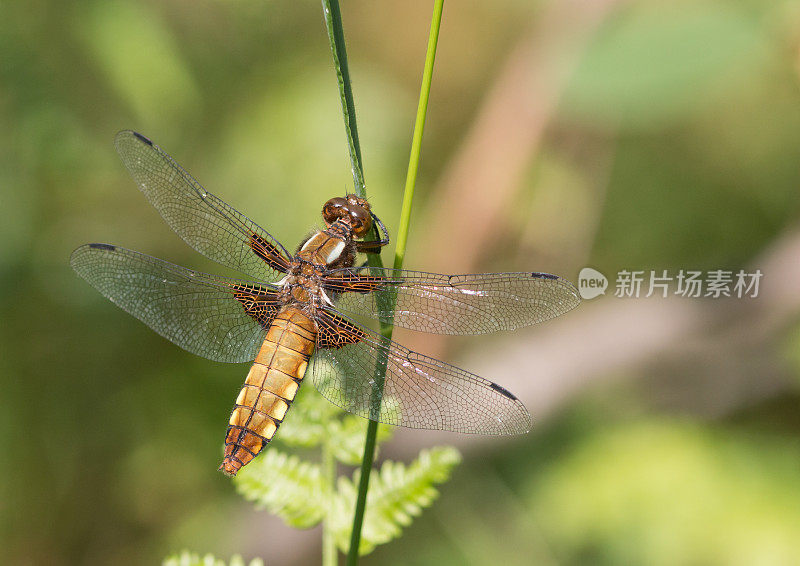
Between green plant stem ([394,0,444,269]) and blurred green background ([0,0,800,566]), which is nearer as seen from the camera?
green plant stem ([394,0,444,269])

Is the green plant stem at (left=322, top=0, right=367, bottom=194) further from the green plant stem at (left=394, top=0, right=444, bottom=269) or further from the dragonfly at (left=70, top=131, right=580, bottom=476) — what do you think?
the dragonfly at (left=70, top=131, right=580, bottom=476)

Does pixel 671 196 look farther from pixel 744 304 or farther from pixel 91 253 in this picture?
pixel 91 253

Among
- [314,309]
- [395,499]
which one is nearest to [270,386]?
[314,309]

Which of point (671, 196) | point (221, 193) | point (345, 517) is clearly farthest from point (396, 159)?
point (345, 517)

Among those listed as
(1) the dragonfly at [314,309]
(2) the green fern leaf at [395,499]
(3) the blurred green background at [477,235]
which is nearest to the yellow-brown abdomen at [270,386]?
(1) the dragonfly at [314,309]

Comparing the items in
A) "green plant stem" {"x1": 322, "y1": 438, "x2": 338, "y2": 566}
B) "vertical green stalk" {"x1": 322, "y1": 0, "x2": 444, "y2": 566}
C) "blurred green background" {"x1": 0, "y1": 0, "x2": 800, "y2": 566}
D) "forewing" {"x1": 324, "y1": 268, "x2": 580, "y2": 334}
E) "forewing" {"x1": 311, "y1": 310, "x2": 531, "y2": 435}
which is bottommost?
"green plant stem" {"x1": 322, "y1": 438, "x2": 338, "y2": 566}

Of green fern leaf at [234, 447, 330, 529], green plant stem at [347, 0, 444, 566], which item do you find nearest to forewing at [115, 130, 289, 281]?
green fern leaf at [234, 447, 330, 529]

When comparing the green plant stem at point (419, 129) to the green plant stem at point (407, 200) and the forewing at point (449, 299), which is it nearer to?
the green plant stem at point (407, 200)
